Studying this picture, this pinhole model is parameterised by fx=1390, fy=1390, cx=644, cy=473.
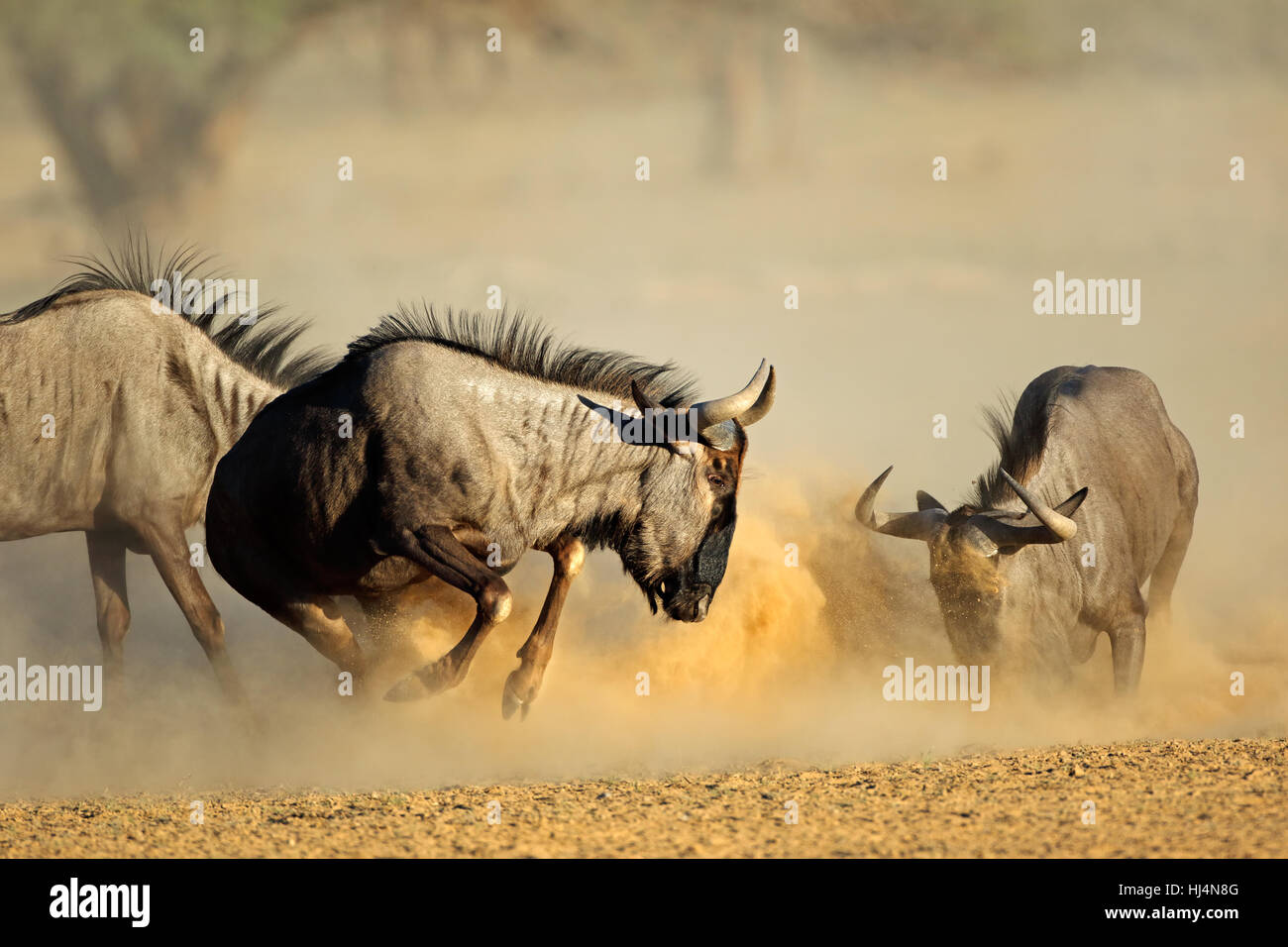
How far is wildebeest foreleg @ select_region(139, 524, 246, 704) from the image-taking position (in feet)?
31.4

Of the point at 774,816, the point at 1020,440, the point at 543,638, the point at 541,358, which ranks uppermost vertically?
the point at 541,358

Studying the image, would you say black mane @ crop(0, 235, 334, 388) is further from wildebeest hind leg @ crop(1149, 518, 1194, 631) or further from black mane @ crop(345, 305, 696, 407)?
wildebeest hind leg @ crop(1149, 518, 1194, 631)

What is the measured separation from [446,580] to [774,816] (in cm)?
242

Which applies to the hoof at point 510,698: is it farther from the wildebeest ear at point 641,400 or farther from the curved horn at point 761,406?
the curved horn at point 761,406

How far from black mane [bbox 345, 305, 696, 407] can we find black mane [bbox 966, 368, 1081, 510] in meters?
2.60

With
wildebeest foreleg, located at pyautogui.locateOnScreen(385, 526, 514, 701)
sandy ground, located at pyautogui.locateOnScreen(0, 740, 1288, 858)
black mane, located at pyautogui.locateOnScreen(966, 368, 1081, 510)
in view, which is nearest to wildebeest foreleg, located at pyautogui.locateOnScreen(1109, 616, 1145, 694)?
black mane, located at pyautogui.locateOnScreen(966, 368, 1081, 510)

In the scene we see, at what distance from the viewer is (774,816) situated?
6.17 meters

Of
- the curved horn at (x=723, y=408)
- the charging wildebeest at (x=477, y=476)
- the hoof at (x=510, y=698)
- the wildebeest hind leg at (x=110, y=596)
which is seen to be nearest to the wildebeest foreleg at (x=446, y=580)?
the charging wildebeest at (x=477, y=476)

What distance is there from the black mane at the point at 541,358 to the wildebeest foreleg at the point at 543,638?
99 cm

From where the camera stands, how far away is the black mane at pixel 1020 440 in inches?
399

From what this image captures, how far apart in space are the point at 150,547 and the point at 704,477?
424 centimetres

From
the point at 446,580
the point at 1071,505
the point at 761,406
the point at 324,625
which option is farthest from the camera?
the point at 1071,505

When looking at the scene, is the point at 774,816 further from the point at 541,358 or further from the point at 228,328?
the point at 228,328

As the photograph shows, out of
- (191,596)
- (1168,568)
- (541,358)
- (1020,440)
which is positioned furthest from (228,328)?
(1168,568)
